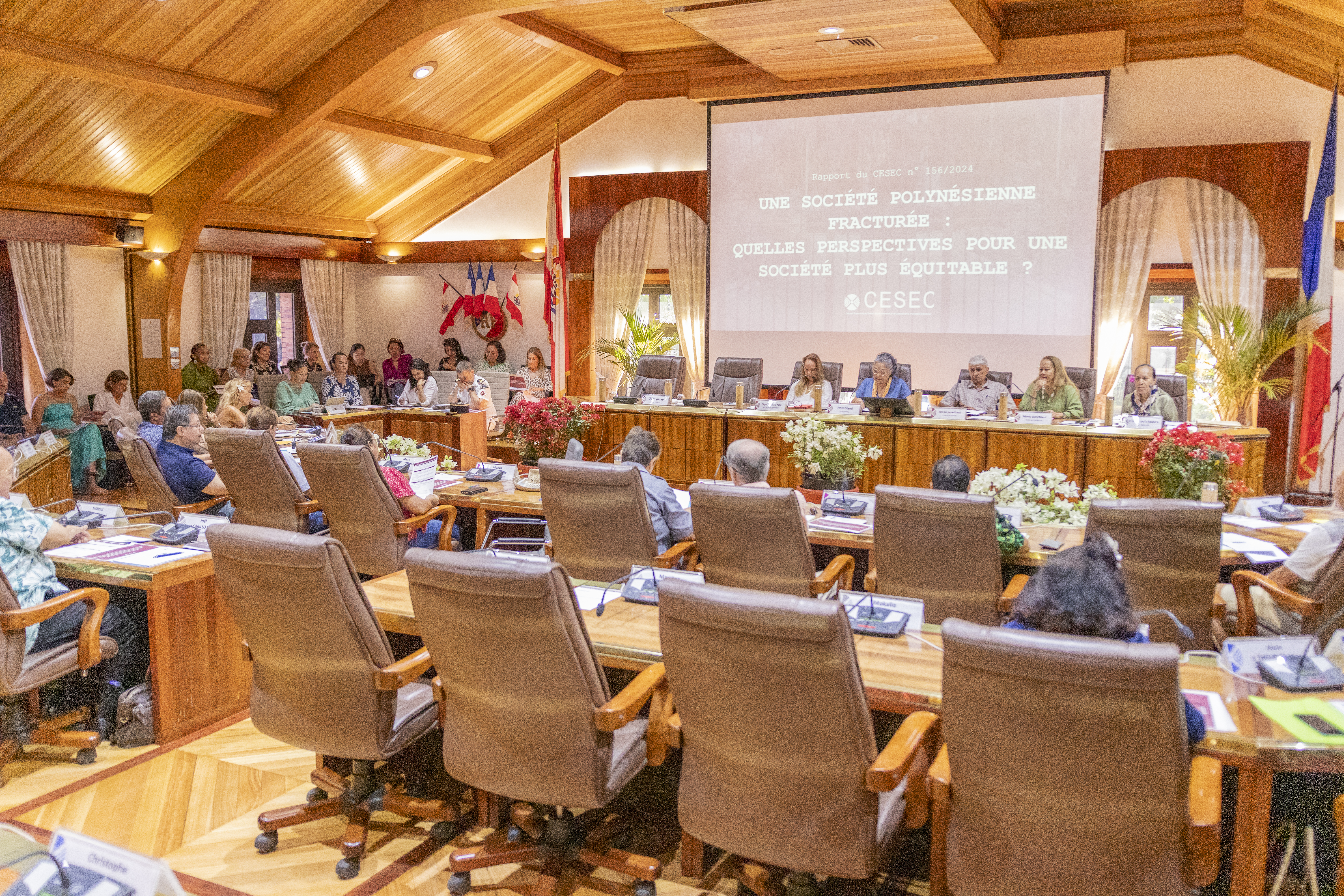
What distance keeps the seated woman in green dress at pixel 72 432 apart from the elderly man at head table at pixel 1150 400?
8.44 metres

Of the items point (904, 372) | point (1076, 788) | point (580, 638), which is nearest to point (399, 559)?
point (580, 638)

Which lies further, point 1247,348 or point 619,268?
point 619,268

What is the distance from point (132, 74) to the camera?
7547mm

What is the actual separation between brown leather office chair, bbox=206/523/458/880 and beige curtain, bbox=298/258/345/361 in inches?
421

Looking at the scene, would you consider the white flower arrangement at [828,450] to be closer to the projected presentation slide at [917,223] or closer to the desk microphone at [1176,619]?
the desk microphone at [1176,619]

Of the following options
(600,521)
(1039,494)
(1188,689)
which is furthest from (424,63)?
(1188,689)

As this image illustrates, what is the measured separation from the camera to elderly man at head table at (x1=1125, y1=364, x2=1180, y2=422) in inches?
282

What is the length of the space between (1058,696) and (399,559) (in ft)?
11.2

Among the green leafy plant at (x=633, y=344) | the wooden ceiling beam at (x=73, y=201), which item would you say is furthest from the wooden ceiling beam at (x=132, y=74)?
the green leafy plant at (x=633, y=344)

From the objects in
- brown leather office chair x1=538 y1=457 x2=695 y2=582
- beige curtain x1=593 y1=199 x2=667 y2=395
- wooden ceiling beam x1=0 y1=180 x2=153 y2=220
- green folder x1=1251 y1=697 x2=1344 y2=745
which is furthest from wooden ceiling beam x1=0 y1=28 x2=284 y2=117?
green folder x1=1251 y1=697 x2=1344 y2=745

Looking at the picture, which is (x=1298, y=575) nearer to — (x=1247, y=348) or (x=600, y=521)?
(x=600, y=521)

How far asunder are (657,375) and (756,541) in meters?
5.51

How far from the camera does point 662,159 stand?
11047 mm

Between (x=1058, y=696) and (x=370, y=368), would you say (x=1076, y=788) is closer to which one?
(x=1058, y=696)
